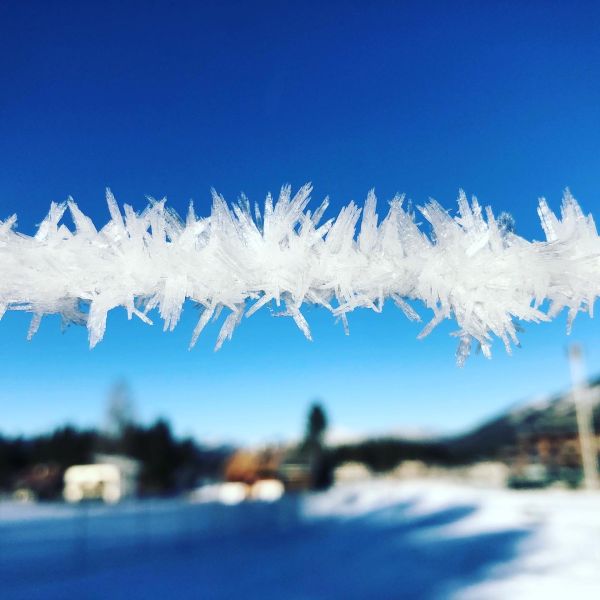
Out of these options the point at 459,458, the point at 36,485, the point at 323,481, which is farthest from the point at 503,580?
the point at 459,458

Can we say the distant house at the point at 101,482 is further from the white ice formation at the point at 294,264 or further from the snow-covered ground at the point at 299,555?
the white ice formation at the point at 294,264

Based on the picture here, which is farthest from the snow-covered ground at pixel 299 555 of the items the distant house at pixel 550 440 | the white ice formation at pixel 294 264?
the distant house at pixel 550 440

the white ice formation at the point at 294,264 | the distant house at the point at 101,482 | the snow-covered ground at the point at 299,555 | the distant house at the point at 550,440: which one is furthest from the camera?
the distant house at the point at 550,440

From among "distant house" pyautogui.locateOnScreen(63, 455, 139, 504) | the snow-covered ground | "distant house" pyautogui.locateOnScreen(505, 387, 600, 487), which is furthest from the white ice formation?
"distant house" pyautogui.locateOnScreen(505, 387, 600, 487)

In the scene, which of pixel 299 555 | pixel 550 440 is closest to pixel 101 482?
pixel 299 555

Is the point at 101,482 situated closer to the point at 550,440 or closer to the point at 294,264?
the point at 294,264

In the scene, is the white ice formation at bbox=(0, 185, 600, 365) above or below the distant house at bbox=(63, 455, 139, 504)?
above

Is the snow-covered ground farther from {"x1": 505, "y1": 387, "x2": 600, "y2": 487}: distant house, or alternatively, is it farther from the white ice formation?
{"x1": 505, "y1": 387, "x2": 600, "y2": 487}: distant house
